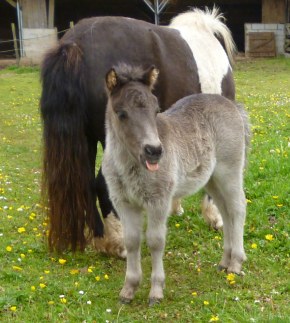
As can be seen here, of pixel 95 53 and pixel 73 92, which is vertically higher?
pixel 95 53

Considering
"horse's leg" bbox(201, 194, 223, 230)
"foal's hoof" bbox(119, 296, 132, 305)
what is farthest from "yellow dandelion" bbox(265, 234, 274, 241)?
"foal's hoof" bbox(119, 296, 132, 305)

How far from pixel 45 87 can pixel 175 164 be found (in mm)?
1325

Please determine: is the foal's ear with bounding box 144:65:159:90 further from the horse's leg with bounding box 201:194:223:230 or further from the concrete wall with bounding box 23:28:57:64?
the concrete wall with bounding box 23:28:57:64

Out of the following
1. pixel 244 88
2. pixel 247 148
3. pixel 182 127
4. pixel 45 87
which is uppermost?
pixel 45 87

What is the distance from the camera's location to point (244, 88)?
15.3 meters

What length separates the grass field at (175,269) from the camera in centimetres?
380

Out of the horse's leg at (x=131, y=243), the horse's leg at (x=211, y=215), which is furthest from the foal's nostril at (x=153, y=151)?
the horse's leg at (x=211, y=215)

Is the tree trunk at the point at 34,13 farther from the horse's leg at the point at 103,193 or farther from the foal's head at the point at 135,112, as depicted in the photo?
the foal's head at the point at 135,112

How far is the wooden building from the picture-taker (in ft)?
70.3

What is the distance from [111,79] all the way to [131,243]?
117 centimetres

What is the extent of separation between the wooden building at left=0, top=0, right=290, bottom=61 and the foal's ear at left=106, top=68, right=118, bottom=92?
59.3 ft

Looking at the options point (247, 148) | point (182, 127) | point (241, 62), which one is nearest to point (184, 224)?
point (247, 148)

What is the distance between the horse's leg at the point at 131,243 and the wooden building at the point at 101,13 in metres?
18.1

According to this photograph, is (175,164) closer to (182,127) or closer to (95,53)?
(182,127)
